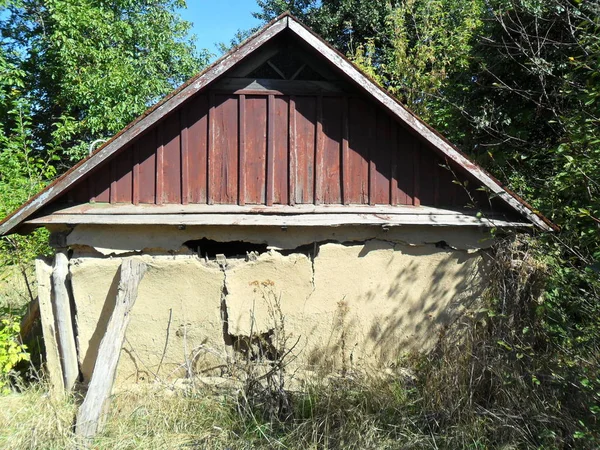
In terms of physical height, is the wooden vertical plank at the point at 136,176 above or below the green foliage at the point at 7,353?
above

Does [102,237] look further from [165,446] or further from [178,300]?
[165,446]

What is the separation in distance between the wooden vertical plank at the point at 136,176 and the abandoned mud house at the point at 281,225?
16mm

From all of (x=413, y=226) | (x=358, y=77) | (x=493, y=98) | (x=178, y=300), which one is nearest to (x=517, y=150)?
(x=493, y=98)

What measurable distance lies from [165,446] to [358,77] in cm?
422

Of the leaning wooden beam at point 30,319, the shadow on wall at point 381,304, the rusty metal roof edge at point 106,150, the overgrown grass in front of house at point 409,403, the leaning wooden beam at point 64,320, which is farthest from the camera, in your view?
the leaning wooden beam at point 30,319

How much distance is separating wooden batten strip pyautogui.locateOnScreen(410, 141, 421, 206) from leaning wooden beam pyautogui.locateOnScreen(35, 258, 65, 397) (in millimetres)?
4333

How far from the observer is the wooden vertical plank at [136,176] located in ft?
17.7

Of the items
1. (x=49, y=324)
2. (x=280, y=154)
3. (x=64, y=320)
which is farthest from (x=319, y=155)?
(x=49, y=324)

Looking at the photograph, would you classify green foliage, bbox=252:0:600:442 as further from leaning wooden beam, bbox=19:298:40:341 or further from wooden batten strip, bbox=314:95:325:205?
leaning wooden beam, bbox=19:298:40:341

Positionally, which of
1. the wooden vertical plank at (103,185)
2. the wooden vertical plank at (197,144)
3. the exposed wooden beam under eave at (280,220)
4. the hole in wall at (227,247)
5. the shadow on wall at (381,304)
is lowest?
the shadow on wall at (381,304)

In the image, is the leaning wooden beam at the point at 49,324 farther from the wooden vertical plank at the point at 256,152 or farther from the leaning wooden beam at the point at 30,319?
the wooden vertical plank at the point at 256,152

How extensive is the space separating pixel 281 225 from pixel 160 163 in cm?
158

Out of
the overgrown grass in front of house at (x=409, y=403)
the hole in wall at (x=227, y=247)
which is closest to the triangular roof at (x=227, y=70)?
the overgrown grass in front of house at (x=409, y=403)

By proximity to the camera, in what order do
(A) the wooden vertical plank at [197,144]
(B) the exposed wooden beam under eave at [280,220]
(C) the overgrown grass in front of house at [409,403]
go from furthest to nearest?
(A) the wooden vertical plank at [197,144], (B) the exposed wooden beam under eave at [280,220], (C) the overgrown grass in front of house at [409,403]
